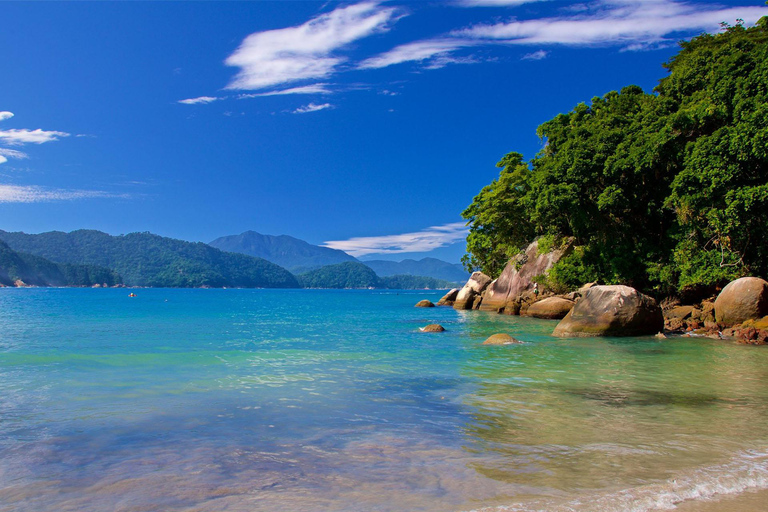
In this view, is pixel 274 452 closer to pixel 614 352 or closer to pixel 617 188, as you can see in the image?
pixel 614 352

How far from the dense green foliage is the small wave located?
20.0m

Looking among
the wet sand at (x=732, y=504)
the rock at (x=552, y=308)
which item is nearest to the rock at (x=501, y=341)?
the wet sand at (x=732, y=504)

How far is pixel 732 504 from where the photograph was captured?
15.3 feet

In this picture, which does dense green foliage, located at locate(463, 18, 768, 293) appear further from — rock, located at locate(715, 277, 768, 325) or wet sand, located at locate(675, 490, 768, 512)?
wet sand, located at locate(675, 490, 768, 512)

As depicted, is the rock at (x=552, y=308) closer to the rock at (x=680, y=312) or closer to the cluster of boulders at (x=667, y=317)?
the rock at (x=680, y=312)

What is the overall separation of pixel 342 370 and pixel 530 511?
8935 millimetres

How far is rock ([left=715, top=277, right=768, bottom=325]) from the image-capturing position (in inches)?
790

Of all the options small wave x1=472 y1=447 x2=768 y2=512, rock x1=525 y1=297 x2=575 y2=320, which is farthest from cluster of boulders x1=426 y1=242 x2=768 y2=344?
small wave x1=472 y1=447 x2=768 y2=512

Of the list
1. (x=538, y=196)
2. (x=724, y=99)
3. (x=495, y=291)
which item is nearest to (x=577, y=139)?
(x=538, y=196)

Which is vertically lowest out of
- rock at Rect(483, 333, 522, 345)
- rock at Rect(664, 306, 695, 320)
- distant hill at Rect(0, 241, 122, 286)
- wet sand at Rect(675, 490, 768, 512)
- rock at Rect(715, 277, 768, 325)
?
rock at Rect(483, 333, 522, 345)

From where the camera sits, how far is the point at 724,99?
915 inches

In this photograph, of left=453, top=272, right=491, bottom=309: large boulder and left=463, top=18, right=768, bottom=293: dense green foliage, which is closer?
left=463, top=18, right=768, bottom=293: dense green foliage

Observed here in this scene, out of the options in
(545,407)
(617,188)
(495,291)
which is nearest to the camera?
(545,407)

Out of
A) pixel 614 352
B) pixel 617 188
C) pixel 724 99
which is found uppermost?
pixel 724 99
